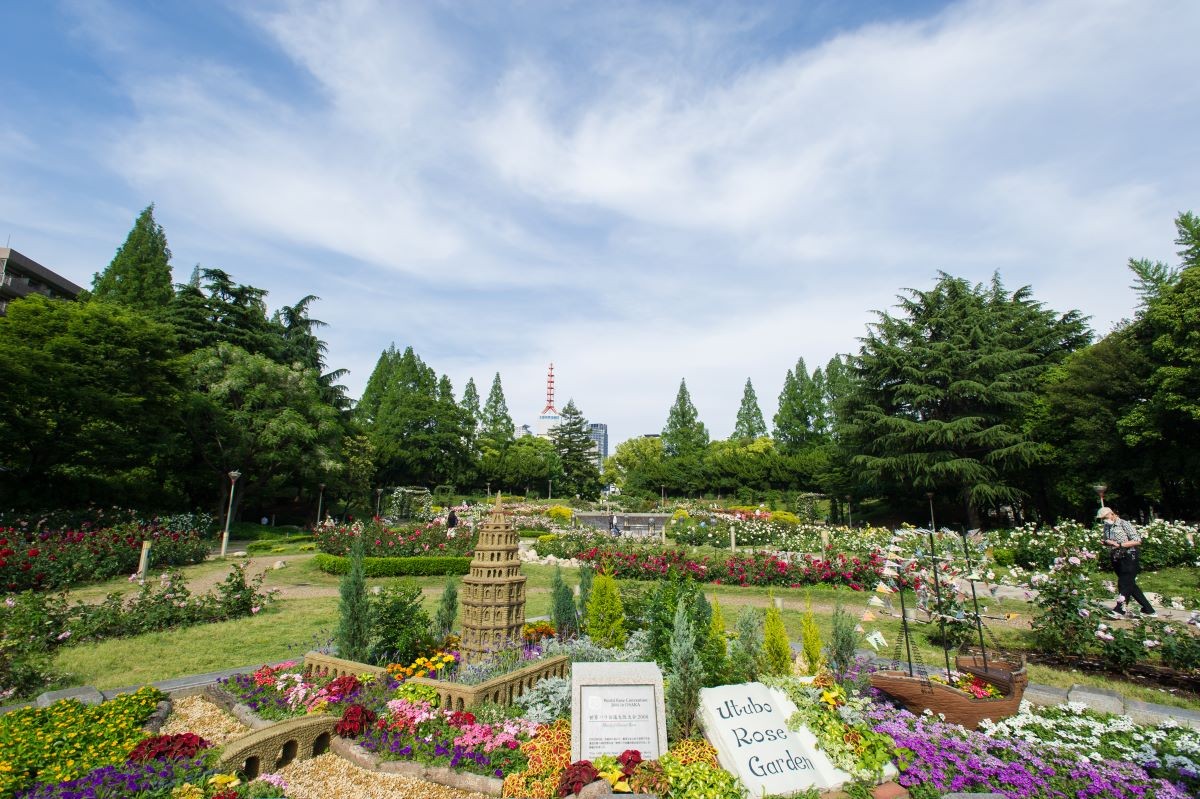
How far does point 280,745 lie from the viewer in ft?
14.8

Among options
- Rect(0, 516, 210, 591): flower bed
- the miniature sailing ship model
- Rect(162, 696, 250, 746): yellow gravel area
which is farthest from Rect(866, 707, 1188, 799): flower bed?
Rect(0, 516, 210, 591): flower bed

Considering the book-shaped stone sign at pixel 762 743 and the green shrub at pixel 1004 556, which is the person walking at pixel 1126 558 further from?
the green shrub at pixel 1004 556

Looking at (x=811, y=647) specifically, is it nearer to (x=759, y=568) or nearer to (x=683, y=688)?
(x=683, y=688)

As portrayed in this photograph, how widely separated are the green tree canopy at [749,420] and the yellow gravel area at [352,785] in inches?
2294

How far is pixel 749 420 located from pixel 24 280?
62851 millimetres

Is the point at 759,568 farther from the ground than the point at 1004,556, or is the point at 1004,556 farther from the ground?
the point at 1004,556

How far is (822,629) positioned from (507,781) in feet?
22.1

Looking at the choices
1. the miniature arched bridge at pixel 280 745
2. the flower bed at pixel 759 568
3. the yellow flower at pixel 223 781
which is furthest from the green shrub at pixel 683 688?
the flower bed at pixel 759 568

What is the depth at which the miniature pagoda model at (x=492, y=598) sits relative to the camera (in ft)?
22.6

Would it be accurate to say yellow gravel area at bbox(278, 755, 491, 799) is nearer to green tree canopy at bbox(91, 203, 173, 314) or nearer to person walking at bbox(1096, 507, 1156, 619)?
person walking at bbox(1096, 507, 1156, 619)

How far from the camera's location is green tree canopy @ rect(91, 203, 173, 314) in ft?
106

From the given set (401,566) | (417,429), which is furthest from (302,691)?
(417,429)

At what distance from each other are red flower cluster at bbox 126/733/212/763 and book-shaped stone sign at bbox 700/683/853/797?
12.9ft

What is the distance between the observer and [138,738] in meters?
4.62
